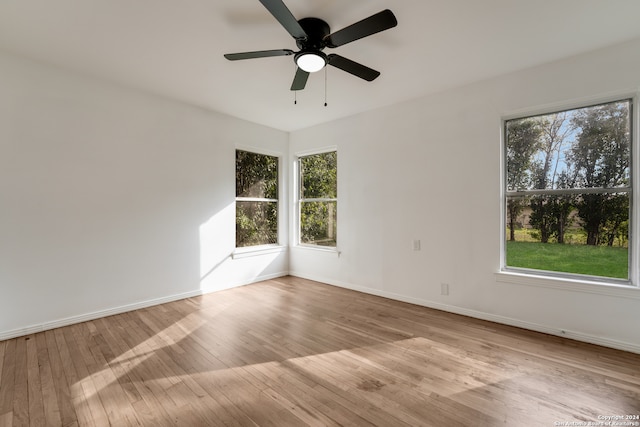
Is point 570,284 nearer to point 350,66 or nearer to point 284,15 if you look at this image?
point 350,66

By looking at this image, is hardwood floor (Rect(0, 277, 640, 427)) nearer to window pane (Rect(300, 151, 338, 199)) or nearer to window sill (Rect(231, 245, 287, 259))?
window sill (Rect(231, 245, 287, 259))

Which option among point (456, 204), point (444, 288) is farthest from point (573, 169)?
point (444, 288)

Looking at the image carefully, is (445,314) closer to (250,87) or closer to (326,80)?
(326,80)

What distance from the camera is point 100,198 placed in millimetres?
3209

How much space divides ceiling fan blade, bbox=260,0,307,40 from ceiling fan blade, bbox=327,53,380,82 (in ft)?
1.02

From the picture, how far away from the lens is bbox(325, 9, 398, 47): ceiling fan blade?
1751 mm

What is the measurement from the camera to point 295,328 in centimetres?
295

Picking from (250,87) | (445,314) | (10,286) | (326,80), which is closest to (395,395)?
(445,314)

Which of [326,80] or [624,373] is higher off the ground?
[326,80]

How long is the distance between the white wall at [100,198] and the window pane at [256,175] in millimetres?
276

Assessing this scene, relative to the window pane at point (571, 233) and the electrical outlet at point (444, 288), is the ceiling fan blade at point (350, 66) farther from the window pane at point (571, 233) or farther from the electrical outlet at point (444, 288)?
the electrical outlet at point (444, 288)

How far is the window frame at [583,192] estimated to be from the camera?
8.18 ft

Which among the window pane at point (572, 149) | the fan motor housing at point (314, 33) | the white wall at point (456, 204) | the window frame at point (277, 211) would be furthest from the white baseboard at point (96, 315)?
the window pane at point (572, 149)

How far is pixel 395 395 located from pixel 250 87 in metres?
3.35
